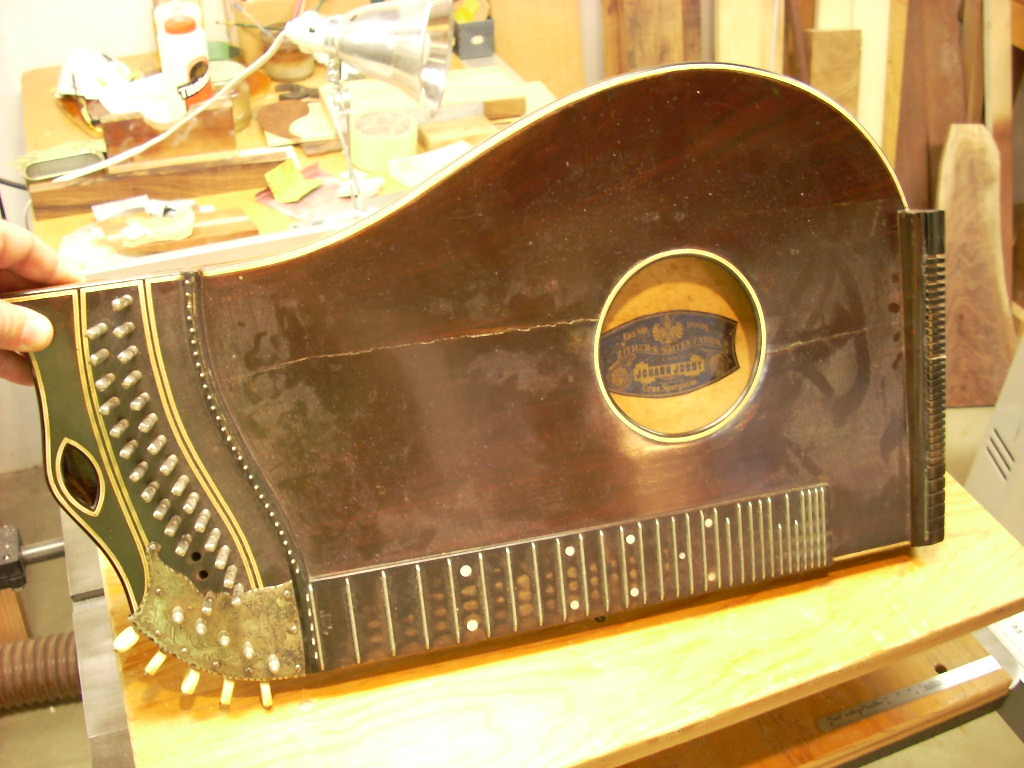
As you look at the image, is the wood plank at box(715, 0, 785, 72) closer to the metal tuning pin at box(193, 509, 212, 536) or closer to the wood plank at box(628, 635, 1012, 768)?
the wood plank at box(628, 635, 1012, 768)

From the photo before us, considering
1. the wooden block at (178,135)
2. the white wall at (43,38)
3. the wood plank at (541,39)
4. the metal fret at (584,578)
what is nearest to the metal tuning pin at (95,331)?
the metal fret at (584,578)

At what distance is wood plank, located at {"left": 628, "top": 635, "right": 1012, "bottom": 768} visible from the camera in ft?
3.91

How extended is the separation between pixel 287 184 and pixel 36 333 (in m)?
0.80

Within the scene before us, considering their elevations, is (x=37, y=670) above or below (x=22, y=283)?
below

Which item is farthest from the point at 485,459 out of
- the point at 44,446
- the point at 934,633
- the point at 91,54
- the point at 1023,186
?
the point at 1023,186

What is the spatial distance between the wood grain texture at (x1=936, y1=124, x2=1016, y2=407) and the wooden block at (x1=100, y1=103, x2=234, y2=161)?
1569 millimetres

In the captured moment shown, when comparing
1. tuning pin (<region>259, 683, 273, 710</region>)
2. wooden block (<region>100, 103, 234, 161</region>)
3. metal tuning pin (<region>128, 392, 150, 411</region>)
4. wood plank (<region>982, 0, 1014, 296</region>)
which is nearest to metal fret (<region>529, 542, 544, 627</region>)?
tuning pin (<region>259, 683, 273, 710</region>)

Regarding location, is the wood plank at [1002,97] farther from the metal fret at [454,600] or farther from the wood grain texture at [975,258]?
the metal fret at [454,600]

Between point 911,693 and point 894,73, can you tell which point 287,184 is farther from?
point 894,73

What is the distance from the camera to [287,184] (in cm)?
144

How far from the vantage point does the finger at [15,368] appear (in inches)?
32.0

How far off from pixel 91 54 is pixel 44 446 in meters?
1.23

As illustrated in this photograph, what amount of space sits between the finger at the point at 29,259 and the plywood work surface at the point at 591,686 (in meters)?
0.34

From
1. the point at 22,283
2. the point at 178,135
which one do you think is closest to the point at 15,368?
the point at 22,283
